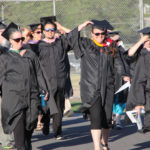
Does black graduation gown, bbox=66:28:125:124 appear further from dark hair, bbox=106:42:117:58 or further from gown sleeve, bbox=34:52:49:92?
gown sleeve, bbox=34:52:49:92

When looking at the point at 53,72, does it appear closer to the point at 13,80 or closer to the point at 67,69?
the point at 67,69

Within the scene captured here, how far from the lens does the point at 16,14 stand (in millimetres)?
14961

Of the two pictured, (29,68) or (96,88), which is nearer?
(29,68)

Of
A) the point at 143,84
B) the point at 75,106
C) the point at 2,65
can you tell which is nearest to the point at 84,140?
the point at 143,84

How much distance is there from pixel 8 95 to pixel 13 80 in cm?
23

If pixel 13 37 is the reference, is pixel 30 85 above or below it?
below

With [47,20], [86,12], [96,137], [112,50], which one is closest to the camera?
[96,137]

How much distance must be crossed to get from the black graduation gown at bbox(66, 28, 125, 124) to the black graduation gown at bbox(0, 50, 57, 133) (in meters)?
0.80

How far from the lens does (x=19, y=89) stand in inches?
306

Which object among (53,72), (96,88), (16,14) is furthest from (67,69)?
(16,14)

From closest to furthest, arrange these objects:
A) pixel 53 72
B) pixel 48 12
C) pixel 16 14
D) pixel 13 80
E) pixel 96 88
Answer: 1. pixel 13 80
2. pixel 96 88
3. pixel 53 72
4. pixel 16 14
5. pixel 48 12

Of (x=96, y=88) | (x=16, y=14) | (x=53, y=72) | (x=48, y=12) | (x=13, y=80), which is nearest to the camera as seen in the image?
(x=13, y=80)

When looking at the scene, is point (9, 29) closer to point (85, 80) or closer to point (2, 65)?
point (2, 65)

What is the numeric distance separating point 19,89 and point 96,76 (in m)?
1.19
